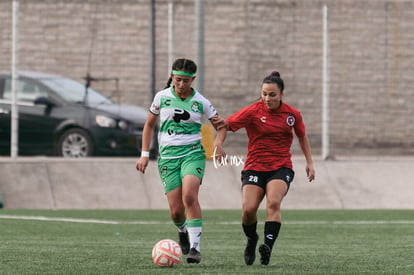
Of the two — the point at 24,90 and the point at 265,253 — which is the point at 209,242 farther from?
the point at 24,90

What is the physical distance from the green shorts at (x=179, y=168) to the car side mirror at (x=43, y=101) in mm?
9762

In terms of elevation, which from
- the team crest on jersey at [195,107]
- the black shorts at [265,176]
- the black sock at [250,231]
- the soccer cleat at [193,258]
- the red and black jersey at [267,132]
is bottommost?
the soccer cleat at [193,258]

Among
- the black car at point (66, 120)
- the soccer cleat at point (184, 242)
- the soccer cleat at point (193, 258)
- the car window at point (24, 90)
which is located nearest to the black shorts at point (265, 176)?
the soccer cleat at point (193, 258)

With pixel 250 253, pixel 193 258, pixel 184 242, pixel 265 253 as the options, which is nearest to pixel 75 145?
pixel 184 242

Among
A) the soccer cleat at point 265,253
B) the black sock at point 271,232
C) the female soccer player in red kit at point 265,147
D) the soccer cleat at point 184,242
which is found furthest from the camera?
the soccer cleat at point 184,242

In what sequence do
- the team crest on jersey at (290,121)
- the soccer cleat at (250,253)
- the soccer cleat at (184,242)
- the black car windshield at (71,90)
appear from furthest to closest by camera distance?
the black car windshield at (71,90), the soccer cleat at (184,242), the team crest on jersey at (290,121), the soccer cleat at (250,253)

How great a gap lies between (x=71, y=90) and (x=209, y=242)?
8400 mm

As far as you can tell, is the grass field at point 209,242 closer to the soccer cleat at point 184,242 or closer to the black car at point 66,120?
the soccer cleat at point 184,242

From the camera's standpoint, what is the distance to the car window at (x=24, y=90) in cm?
1894

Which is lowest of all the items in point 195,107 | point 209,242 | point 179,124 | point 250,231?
point 209,242

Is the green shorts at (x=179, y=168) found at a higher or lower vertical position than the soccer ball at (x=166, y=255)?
higher

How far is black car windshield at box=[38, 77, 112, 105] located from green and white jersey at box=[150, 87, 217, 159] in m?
9.94

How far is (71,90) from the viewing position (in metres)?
19.9

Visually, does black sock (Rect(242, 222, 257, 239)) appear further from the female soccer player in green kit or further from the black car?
the black car
